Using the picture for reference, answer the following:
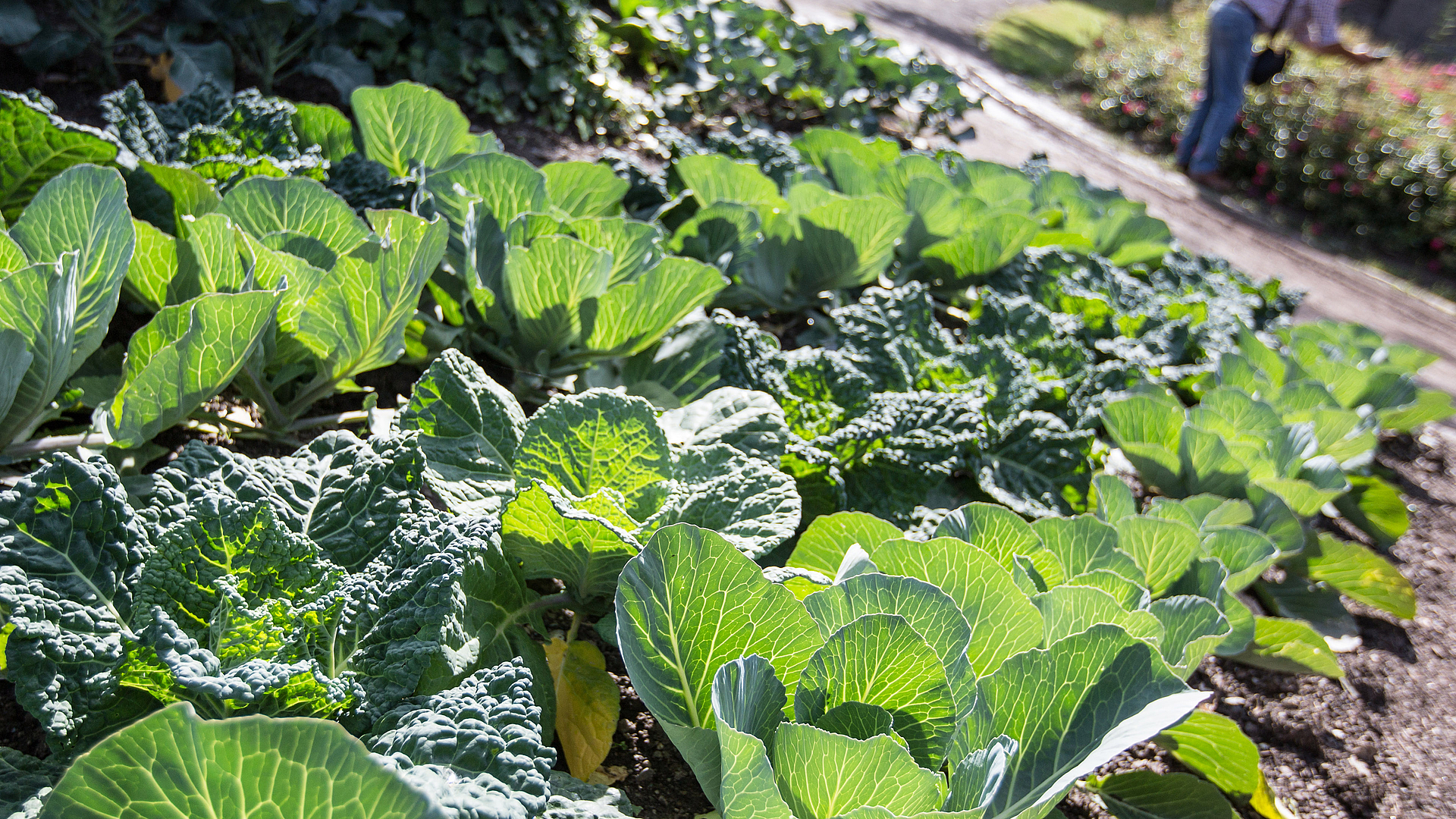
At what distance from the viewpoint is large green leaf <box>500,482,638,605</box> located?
1123mm

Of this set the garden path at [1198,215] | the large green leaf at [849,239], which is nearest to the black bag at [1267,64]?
the garden path at [1198,215]

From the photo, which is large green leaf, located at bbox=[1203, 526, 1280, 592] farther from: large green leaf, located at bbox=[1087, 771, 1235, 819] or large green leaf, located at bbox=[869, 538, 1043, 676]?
large green leaf, located at bbox=[869, 538, 1043, 676]

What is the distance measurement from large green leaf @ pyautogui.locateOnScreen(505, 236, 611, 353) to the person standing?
7.15 metres

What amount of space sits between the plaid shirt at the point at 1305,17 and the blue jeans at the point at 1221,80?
8 cm

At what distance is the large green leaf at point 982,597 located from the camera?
1.20m

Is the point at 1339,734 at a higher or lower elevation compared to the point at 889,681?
lower

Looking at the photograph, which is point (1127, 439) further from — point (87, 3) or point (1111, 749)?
point (87, 3)

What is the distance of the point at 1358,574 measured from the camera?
2.40m

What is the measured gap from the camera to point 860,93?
4.82 metres

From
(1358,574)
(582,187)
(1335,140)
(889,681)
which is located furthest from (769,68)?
(1335,140)

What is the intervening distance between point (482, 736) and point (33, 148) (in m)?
1.34

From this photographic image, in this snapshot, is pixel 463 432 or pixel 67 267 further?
pixel 463 432

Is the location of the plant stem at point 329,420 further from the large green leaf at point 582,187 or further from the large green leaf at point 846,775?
the large green leaf at point 846,775

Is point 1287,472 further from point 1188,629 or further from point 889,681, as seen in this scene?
point 889,681
